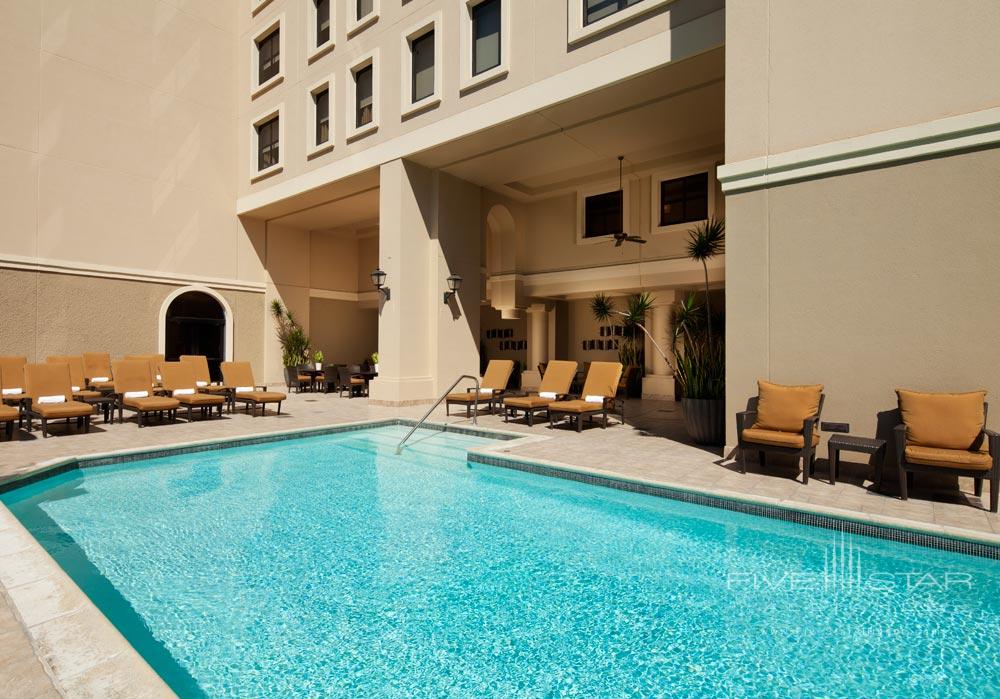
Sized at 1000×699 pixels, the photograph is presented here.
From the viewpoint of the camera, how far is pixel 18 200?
13211 mm

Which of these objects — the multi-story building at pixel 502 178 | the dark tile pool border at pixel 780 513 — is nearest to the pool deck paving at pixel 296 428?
the dark tile pool border at pixel 780 513

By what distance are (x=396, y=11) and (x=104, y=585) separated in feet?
43.5

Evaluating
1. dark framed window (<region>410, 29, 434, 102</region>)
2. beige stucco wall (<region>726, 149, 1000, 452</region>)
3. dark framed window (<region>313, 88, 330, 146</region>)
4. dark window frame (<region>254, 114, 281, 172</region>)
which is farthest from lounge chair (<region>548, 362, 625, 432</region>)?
dark window frame (<region>254, 114, 281, 172</region>)

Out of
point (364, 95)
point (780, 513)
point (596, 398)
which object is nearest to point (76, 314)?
point (364, 95)

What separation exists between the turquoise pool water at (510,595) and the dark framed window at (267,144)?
13023 mm

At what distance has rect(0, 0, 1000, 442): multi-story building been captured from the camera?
5.87 meters

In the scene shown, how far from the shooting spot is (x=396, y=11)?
13.0m

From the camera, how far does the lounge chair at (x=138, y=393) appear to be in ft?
31.9

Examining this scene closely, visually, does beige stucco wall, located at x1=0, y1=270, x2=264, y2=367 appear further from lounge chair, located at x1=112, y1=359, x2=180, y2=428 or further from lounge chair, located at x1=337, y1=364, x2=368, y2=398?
lounge chair, located at x1=337, y1=364, x2=368, y2=398

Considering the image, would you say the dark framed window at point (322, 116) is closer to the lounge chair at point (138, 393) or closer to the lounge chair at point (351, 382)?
the lounge chair at point (351, 382)

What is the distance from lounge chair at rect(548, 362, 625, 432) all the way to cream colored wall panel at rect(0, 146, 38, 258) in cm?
1326

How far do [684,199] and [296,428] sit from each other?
11.5 m

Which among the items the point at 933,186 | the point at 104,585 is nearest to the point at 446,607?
the point at 104,585

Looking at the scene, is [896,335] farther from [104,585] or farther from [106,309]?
[106,309]
